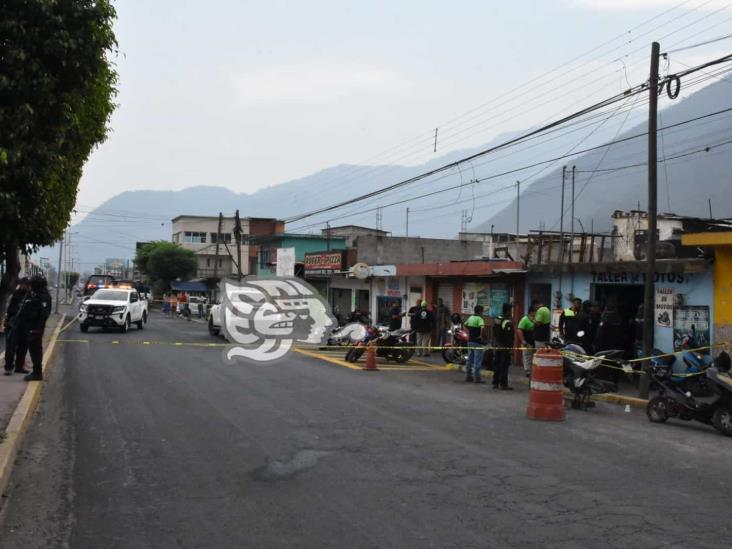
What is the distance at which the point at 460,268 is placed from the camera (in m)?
24.3

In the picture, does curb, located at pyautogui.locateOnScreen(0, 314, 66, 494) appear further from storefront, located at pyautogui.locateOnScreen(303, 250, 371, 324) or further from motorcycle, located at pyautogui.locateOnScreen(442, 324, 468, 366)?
storefront, located at pyautogui.locateOnScreen(303, 250, 371, 324)

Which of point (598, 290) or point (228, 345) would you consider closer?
point (598, 290)

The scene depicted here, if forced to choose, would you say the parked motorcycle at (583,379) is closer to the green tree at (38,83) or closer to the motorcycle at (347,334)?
the motorcycle at (347,334)

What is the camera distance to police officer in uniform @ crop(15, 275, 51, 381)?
13172 millimetres

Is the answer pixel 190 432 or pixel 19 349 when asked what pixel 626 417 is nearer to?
pixel 190 432

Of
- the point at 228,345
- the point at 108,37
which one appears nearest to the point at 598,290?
the point at 228,345

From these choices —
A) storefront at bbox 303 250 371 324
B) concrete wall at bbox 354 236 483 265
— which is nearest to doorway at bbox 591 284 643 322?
storefront at bbox 303 250 371 324

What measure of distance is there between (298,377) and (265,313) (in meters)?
12.1

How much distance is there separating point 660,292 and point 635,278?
86cm

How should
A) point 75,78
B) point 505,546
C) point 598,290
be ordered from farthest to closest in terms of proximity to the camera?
point 598,290
point 75,78
point 505,546

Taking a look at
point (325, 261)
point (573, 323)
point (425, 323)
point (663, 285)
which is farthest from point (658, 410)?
point (325, 261)

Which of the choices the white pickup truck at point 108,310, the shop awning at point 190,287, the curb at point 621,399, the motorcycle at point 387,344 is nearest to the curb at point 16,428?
the motorcycle at point 387,344

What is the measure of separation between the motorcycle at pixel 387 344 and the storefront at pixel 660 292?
419 cm

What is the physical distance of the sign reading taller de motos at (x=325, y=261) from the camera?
1473 inches
